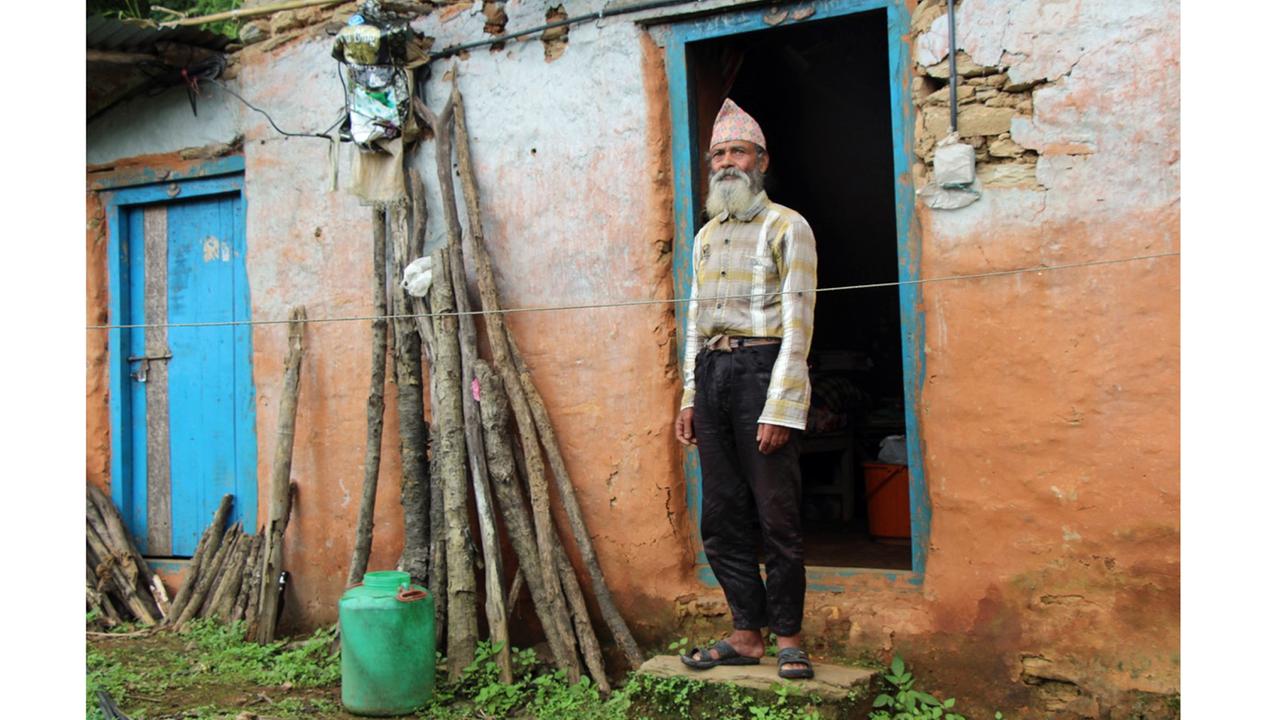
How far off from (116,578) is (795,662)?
447cm

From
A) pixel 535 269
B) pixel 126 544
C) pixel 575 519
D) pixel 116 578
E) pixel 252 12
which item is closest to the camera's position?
pixel 575 519

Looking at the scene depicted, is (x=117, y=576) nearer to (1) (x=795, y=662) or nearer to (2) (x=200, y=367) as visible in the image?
(2) (x=200, y=367)

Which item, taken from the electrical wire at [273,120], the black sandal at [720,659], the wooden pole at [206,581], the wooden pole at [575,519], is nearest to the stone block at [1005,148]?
the black sandal at [720,659]

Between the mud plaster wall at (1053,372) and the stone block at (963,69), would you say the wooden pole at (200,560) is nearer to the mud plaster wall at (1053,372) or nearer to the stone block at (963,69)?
the mud plaster wall at (1053,372)

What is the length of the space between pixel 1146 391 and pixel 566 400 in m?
2.54

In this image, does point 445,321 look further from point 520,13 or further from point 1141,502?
point 1141,502

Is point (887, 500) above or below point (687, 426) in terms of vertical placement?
below

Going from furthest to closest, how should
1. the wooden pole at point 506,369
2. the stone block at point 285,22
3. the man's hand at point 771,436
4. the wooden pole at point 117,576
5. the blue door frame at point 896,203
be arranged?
the wooden pole at point 117,576 < the stone block at point 285,22 < the wooden pole at point 506,369 < the blue door frame at point 896,203 < the man's hand at point 771,436

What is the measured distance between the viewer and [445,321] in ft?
17.6

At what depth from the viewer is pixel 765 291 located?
4.10 m

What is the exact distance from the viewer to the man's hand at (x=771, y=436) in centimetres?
394

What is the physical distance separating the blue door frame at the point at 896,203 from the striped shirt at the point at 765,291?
1.96ft

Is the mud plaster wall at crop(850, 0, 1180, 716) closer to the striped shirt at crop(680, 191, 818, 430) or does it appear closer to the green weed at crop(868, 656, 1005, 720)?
the green weed at crop(868, 656, 1005, 720)

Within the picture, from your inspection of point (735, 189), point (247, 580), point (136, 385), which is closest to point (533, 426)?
point (735, 189)
